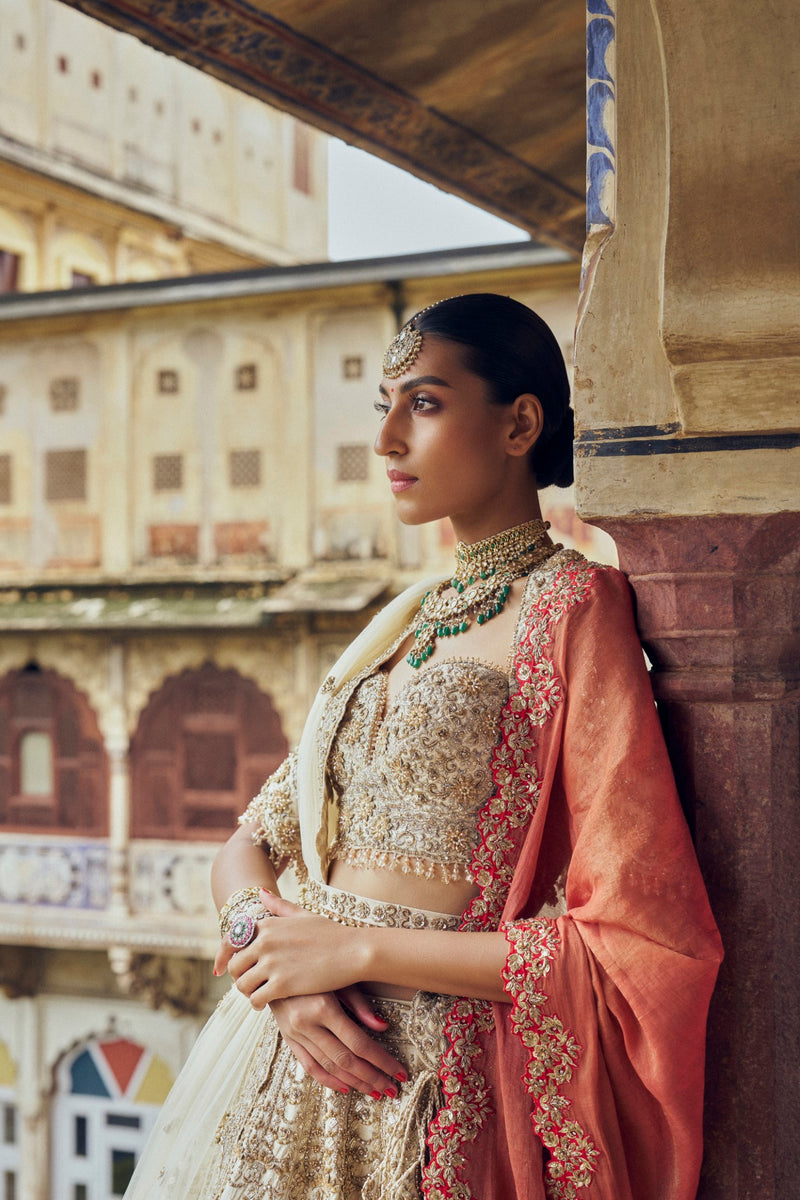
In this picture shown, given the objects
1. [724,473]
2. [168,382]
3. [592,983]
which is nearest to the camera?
[592,983]

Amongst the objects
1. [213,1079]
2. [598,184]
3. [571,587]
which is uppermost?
[598,184]

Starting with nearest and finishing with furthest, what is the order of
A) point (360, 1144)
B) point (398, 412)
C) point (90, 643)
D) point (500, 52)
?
point (360, 1144)
point (398, 412)
point (500, 52)
point (90, 643)

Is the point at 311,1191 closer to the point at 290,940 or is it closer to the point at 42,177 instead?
the point at 290,940

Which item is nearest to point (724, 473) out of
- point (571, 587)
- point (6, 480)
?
point (571, 587)

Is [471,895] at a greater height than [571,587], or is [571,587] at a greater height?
[571,587]

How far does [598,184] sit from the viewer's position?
1.43 m

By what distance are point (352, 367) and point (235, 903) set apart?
660 centimetres

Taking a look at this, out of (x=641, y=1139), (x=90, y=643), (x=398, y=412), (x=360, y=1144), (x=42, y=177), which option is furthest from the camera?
(x=42, y=177)

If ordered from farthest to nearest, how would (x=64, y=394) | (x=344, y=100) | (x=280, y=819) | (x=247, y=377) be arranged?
(x=64, y=394) < (x=247, y=377) < (x=344, y=100) < (x=280, y=819)

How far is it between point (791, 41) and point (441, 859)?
37.8 inches

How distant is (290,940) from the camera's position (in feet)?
4.50

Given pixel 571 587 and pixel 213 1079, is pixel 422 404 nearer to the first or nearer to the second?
pixel 571 587

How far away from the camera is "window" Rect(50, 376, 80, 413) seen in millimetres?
8633

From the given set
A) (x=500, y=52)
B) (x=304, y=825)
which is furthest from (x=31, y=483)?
(x=304, y=825)
